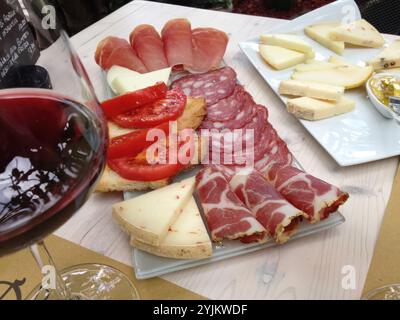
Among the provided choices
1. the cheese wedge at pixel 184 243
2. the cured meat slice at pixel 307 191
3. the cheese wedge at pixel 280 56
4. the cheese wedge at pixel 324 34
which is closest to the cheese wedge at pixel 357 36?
the cheese wedge at pixel 324 34

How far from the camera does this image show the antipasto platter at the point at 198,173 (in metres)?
0.84

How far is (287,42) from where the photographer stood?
1450mm

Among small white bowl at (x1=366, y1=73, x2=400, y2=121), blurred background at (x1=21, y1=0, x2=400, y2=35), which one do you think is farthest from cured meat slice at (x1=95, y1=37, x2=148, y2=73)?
small white bowl at (x1=366, y1=73, x2=400, y2=121)

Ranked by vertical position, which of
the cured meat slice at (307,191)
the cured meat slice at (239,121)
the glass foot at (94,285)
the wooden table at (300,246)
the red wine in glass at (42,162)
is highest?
the red wine in glass at (42,162)

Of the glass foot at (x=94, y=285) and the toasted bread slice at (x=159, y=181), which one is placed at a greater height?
the toasted bread slice at (x=159, y=181)

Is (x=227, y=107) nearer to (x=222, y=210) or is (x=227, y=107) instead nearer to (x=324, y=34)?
(x=222, y=210)

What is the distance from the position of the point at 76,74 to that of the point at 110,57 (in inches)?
30.8

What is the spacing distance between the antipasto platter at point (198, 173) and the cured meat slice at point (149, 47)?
2 cm

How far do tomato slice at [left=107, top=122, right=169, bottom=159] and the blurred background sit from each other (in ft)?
1.31

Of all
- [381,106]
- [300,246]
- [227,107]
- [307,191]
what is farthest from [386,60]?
[300,246]

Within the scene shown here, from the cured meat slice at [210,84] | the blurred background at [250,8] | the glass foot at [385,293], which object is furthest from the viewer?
the blurred background at [250,8]

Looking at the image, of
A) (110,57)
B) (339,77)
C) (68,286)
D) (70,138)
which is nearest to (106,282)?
(68,286)

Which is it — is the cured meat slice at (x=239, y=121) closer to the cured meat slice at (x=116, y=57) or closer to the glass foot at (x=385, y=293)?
the cured meat slice at (x=116, y=57)

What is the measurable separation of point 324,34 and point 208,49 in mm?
424
